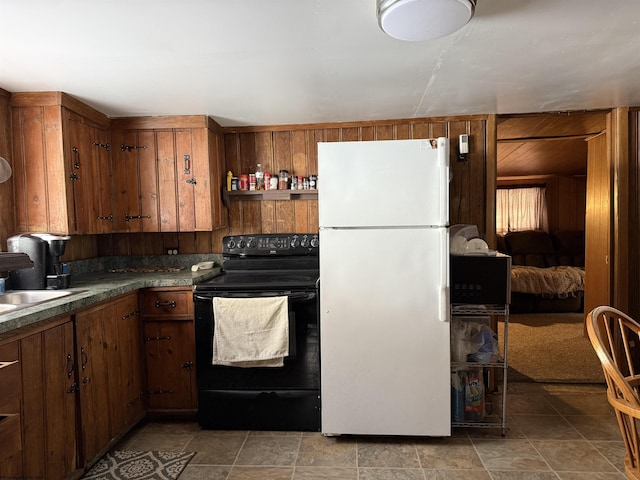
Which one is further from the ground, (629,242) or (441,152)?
(441,152)

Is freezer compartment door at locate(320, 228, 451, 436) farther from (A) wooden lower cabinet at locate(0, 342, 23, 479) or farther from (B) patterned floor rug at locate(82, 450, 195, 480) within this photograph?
(A) wooden lower cabinet at locate(0, 342, 23, 479)

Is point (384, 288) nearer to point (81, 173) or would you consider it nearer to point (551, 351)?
point (81, 173)

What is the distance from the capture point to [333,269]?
2.32m

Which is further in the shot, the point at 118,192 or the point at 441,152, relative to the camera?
the point at 118,192

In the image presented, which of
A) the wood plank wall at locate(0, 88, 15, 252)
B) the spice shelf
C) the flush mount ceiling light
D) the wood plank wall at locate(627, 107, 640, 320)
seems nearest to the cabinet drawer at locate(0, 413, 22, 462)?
the wood plank wall at locate(0, 88, 15, 252)

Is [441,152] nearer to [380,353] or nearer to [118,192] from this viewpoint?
[380,353]

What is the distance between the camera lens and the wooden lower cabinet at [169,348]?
8.50 ft

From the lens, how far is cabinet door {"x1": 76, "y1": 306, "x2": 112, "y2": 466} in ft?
6.70

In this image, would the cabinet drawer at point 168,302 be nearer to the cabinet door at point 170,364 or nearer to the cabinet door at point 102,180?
the cabinet door at point 170,364

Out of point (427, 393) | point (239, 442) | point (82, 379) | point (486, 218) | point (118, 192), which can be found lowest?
point (239, 442)

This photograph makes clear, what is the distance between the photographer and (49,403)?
5.96 feet

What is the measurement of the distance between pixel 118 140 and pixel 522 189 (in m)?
5.59

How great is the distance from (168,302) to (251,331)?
0.59 meters

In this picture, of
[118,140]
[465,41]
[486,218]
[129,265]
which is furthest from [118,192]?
[486,218]
